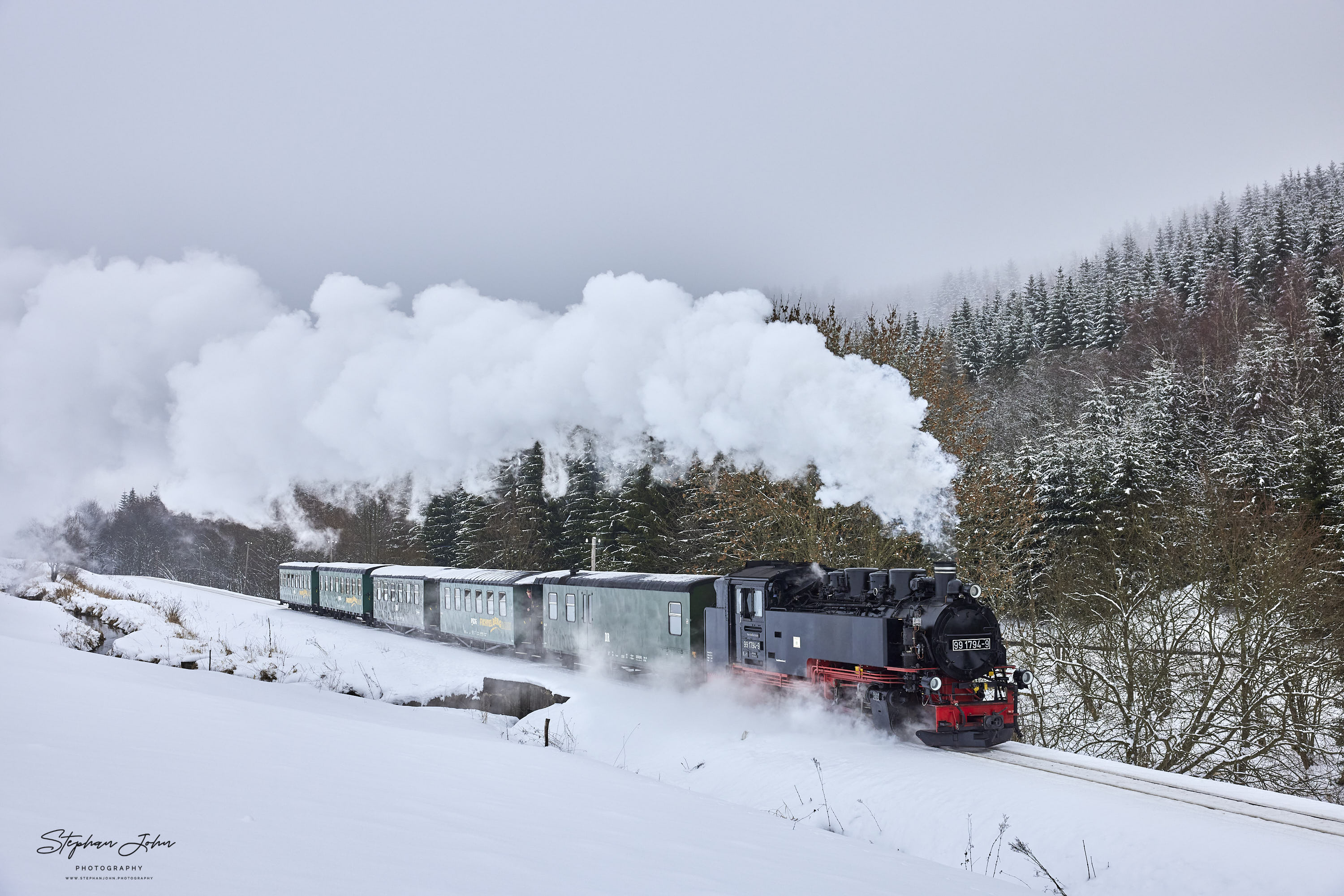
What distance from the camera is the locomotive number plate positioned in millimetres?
11852

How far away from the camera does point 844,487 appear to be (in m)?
16.7

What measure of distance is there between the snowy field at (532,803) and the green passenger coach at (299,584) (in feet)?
71.2

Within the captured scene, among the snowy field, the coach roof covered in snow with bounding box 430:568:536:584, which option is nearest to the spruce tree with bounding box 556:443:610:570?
the coach roof covered in snow with bounding box 430:568:536:584

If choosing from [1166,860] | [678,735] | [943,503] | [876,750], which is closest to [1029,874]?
[1166,860]

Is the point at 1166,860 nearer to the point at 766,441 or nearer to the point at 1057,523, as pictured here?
the point at 766,441

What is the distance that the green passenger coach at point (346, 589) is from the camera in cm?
3262

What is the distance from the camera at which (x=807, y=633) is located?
1377 cm

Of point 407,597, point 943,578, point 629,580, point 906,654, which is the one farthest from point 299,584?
point 943,578

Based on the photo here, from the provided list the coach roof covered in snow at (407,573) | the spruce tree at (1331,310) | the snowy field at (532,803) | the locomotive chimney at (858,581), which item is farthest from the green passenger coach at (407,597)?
the spruce tree at (1331,310)

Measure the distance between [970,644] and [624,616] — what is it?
9.00 metres

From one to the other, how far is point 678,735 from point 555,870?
1054 centimetres

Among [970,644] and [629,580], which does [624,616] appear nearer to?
[629,580]

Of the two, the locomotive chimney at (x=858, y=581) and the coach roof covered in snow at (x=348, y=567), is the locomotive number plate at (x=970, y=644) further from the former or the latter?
the coach roof covered in snow at (x=348, y=567)

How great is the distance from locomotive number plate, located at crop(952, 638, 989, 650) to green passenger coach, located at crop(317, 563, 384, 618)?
26155 mm
